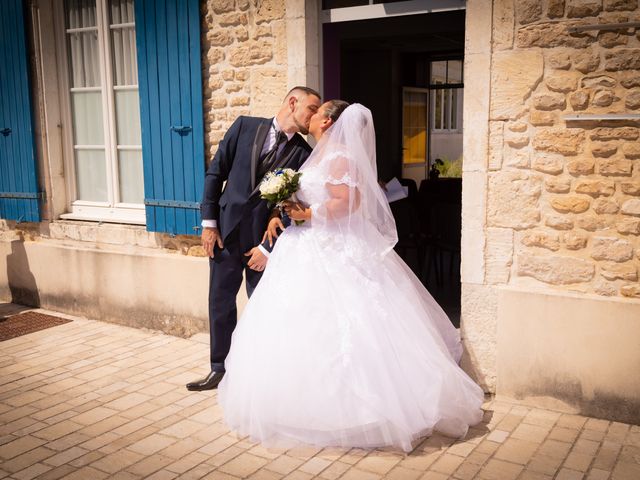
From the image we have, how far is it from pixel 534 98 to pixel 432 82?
9.05 meters

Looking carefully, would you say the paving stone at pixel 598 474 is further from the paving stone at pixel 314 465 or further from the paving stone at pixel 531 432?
the paving stone at pixel 314 465

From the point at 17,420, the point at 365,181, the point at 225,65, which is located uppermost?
the point at 225,65

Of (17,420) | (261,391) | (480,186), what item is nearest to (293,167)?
(480,186)

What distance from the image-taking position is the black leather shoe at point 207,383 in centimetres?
455

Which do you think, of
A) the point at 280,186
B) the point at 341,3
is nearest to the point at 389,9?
the point at 341,3

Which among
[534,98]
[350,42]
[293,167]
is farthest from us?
[350,42]

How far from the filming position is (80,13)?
6.34 metres

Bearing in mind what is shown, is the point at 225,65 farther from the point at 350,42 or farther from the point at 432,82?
the point at 432,82

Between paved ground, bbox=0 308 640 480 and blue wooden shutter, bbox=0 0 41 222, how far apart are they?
2217 mm

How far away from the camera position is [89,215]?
6.55 meters

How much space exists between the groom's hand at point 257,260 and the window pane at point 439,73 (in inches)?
368

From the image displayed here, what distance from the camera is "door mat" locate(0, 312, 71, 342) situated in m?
5.96

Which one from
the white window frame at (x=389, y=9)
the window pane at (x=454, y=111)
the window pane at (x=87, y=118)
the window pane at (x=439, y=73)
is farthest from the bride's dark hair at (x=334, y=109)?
the window pane at (x=454, y=111)

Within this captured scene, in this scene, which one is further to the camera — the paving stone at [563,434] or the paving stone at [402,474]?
the paving stone at [563,434]
